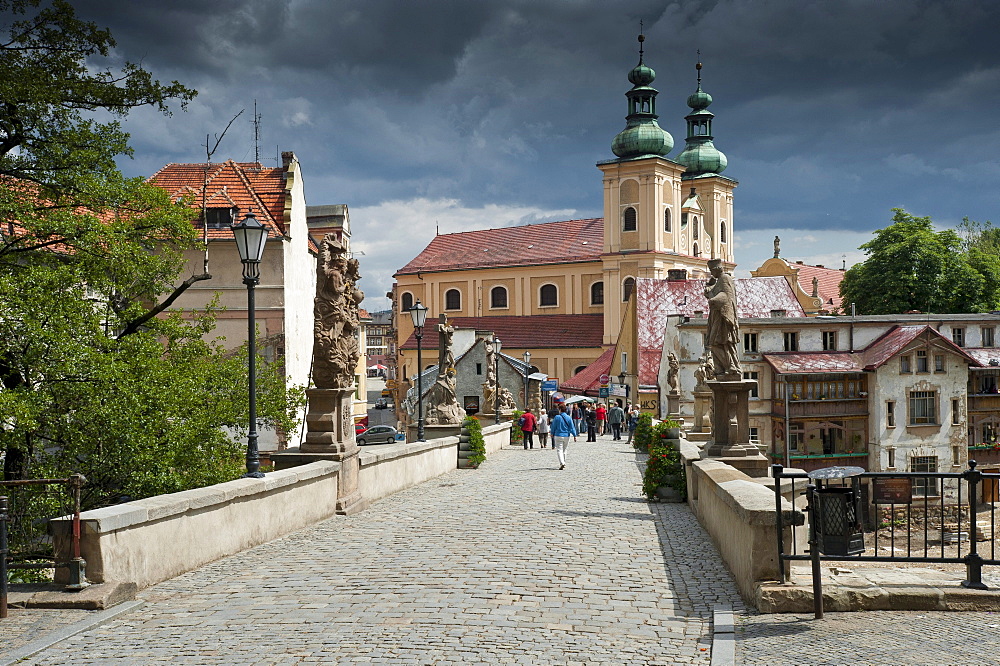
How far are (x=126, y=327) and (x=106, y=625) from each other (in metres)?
11.8

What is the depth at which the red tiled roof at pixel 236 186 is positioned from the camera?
35219mm

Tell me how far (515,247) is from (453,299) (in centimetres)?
805

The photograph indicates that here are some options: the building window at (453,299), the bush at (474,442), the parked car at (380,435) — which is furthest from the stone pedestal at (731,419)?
the building window at (453,299)

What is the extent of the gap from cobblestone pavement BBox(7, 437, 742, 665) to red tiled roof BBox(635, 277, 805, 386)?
147 ft

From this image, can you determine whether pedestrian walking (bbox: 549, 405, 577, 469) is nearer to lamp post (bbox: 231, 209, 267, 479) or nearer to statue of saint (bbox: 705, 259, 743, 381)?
statue of saint (bbox: 705, 259, 743, 381)

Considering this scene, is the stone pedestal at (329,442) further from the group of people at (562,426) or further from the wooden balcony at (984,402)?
the wooden balcony at (984,402)

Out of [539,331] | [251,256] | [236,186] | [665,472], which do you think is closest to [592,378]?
[539,331]

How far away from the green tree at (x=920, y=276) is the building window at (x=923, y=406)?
8.38 m

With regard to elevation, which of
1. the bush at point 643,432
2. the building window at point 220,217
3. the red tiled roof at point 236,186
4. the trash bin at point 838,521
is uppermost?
the red tiled roof at point 236,186

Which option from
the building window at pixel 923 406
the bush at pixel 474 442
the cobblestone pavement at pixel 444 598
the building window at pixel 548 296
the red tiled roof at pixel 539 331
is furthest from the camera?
the building window at pixel 548 296

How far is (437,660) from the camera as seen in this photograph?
5797 millimetres

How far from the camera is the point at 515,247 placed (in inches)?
3649

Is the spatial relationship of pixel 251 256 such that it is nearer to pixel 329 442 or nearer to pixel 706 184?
pixel 329 442

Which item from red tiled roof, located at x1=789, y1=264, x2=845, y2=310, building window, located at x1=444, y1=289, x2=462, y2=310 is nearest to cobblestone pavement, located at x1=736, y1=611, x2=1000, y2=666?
building window, located at x1=444, y1=289, x2=462, y2=310
